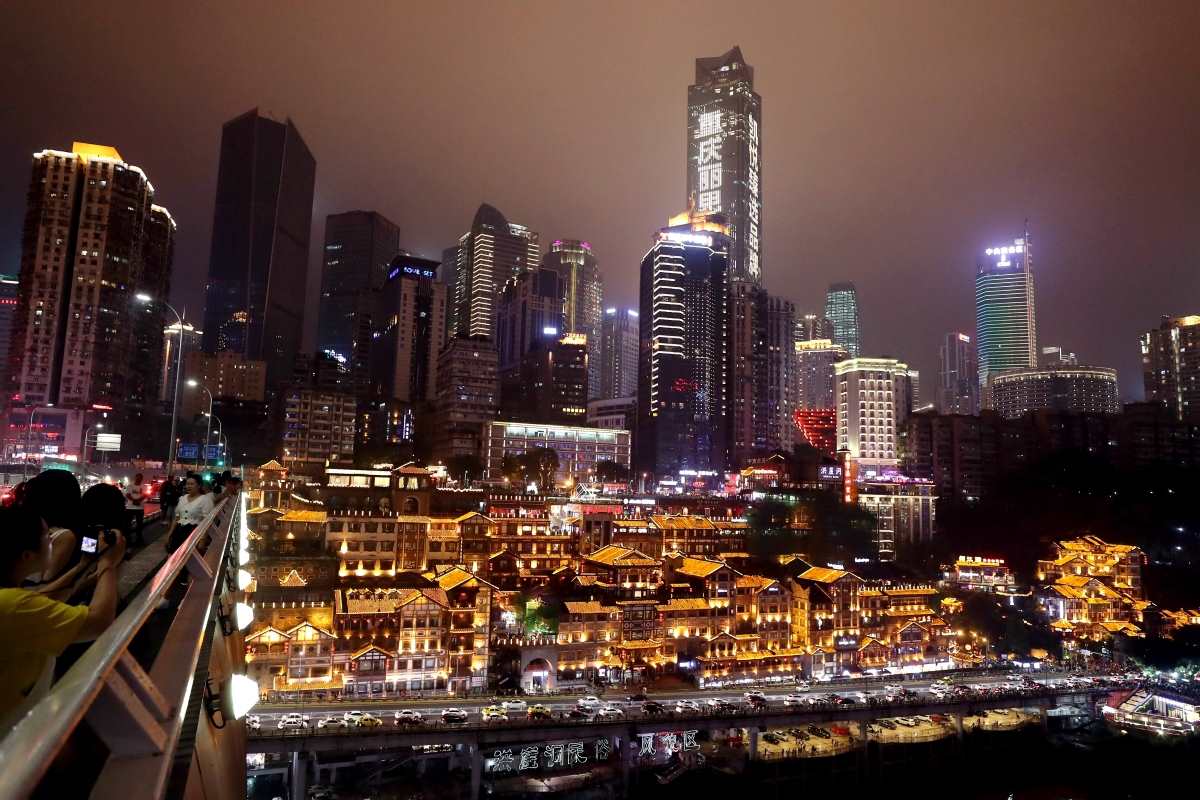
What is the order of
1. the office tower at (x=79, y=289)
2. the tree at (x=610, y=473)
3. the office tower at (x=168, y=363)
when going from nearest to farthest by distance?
the office tower at (x=79, y=289) → the tree at (x=610, y=473) → the office tower at (x=168, y=363)

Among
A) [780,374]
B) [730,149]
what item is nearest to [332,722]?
[780,374]

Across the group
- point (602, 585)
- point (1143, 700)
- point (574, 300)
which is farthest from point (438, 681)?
A: point (574, 300)

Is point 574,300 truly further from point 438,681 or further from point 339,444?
point 438,681

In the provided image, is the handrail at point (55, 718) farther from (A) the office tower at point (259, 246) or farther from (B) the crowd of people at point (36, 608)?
(A) the office tower at point (259, 246)

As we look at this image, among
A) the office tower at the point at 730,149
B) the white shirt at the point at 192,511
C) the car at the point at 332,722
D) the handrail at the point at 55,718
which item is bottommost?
the car at the point at 332,722

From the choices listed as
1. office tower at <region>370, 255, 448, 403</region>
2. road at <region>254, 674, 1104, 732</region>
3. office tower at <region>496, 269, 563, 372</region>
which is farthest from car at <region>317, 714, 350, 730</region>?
office tower at <region>496, 269, 563, 372</region>

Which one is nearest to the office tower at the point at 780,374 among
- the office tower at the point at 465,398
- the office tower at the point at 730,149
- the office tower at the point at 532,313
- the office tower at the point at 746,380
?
the office tower at the point at 746,380
